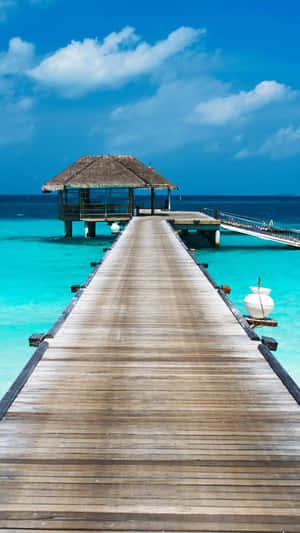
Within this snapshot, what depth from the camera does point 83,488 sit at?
2848 millimetres

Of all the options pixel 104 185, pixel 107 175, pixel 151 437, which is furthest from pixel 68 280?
pixel 151 437

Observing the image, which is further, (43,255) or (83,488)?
(43,255)

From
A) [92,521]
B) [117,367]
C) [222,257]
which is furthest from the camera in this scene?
[222,257]

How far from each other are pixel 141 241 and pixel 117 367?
38.5 feet

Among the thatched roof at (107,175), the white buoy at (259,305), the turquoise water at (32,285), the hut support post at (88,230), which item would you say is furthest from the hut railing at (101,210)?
the white buoy at (259,305)

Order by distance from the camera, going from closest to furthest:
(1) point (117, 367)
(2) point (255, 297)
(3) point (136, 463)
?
(3) point (136, 463) < (1) point (117, 367) < (2) point (255, 297)

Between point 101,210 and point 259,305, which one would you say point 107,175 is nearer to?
point 101,210

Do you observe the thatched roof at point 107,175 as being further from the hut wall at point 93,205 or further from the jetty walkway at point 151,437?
the jetty walkway at point 151,437

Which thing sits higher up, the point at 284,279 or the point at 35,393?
the point at 35,393

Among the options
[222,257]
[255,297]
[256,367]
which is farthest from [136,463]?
[222,257]

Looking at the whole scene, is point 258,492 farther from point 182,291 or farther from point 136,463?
point 182,291

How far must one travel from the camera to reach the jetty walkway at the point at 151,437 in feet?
8.75

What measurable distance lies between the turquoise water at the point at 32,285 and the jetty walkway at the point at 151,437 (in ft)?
13.9

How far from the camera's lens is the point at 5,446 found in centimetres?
329
